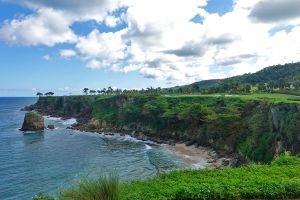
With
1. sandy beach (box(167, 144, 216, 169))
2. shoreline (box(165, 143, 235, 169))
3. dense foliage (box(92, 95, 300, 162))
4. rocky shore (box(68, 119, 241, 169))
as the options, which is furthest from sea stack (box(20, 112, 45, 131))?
sandy beach (box(167, 144, 216, 169))

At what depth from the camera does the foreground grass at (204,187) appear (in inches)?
455

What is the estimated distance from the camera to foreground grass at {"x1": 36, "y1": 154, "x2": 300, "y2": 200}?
11555 mm

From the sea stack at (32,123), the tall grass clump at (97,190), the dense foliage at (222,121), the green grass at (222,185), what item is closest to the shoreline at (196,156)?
the dense foliage at (222,121)

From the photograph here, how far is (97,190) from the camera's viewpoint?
37.1 feet

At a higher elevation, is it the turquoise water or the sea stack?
the sea stack

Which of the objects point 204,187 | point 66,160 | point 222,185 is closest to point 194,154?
point 66,160

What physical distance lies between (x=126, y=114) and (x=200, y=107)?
32.6m

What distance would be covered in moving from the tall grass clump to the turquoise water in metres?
19.9

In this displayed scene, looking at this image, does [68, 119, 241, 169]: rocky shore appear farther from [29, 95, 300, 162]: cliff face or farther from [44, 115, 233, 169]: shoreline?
[29, 95, 300, 162]: cliff face

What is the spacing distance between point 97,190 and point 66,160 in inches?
1901

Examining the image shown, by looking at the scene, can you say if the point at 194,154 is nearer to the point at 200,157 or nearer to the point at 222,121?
the point at 200,157

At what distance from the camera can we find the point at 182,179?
1705cm

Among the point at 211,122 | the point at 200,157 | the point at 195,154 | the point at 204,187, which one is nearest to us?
the point at 204,187

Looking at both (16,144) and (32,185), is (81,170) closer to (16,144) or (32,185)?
(32,185)
